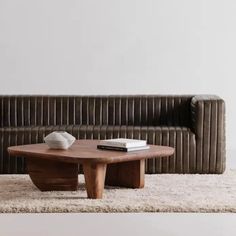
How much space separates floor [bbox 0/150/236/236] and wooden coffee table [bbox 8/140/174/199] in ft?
1.47

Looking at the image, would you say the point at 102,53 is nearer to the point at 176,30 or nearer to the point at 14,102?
the point at 176,30

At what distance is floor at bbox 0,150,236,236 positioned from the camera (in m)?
3.40

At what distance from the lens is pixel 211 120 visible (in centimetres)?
553

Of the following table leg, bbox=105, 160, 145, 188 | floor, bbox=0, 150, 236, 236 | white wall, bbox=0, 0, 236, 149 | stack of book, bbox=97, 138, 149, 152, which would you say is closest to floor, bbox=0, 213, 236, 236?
floor, bbox=0, 150, 236, 236

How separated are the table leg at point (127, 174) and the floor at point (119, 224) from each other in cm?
87

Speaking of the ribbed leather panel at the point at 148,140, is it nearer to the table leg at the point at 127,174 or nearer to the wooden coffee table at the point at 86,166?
the wooden coffee table at the point at 86,166

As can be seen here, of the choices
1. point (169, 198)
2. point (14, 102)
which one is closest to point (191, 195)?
point (169, 198)

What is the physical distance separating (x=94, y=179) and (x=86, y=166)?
0.32 feet

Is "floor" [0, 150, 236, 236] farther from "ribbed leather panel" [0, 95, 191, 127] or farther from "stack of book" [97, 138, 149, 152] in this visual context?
"ribbed leather panel" [0, 95, 191, 127]

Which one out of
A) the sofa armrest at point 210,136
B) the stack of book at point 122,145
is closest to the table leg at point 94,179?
the stack of book at point 122,145

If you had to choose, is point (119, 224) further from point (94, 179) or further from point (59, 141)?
point (59, 141)

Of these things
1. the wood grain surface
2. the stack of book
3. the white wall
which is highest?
the white wall

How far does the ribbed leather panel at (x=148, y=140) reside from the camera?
549 cm

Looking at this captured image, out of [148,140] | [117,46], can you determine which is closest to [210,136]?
[148,140]
